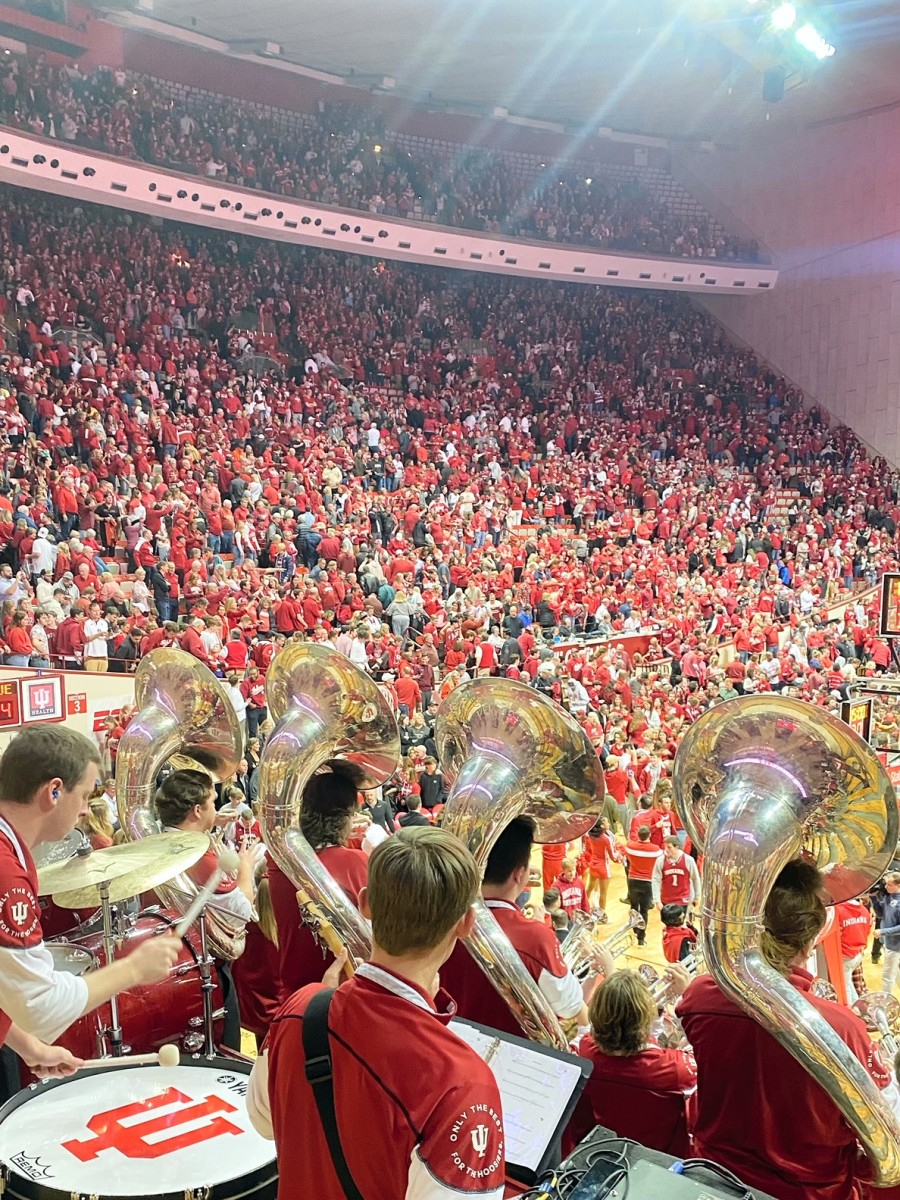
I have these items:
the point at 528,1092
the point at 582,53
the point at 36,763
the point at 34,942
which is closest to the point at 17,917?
the point at 34,942

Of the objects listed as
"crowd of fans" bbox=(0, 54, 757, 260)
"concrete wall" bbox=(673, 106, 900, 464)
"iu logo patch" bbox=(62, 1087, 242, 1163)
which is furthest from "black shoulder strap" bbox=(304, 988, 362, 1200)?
"concrete wall" bbox=(673, 106, 900, 464)

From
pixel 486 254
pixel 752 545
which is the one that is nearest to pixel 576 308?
pixel 486 254

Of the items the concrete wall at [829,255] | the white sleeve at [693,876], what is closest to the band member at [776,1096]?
the white sleeve at [693,876]

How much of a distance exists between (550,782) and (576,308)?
2447cm

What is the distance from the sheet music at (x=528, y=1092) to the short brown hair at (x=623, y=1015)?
350 millimetres

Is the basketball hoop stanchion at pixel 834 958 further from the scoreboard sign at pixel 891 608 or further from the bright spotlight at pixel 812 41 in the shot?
the bright spotlight at pixel 812 41

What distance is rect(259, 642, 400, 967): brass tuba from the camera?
3.10 metres

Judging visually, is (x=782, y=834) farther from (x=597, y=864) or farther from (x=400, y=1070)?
(x=597, y=864)

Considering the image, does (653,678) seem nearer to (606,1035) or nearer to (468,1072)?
(606,1035)

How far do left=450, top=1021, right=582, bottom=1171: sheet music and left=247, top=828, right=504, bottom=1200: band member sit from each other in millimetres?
496

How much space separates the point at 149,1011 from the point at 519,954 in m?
1.12

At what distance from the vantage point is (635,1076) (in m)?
2.51

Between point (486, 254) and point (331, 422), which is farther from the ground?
point (486, 254)

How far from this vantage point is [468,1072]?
153 centimetres
